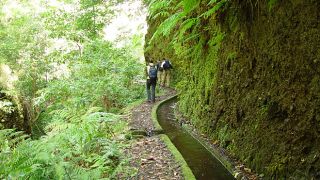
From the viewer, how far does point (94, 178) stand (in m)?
3.80

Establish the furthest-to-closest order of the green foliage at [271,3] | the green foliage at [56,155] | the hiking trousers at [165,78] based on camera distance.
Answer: the hiking trousers at [165,78] < the green foliage at [271,3] < the green foliage at [56,155]

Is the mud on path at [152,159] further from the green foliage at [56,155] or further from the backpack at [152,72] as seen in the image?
the backpack at [152,72]

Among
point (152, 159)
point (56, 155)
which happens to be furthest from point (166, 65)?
point (56, 155)

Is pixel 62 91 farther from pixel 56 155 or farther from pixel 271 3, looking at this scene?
pixel 271 3

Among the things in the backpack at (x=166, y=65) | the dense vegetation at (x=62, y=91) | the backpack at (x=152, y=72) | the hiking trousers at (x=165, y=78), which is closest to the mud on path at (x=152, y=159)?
the dense vegetation at (x=62, y=91)

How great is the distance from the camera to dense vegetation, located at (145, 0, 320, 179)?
13.0ft

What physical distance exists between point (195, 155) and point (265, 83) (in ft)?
7.01

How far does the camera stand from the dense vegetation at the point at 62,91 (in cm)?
393

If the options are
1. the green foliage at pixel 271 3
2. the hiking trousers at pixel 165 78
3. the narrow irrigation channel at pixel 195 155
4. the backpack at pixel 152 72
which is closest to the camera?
the green foliage at pixel 271 3

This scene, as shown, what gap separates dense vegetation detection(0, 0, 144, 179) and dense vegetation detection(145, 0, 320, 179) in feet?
7.27

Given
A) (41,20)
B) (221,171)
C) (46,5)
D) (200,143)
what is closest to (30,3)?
(46,5)

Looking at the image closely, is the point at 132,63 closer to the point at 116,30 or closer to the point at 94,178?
the point at 94,178

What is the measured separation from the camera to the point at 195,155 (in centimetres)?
623

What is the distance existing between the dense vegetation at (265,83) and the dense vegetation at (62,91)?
2215mm
